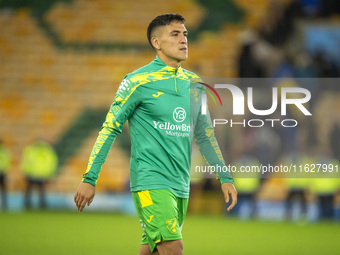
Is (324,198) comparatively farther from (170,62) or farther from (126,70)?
(170,62)

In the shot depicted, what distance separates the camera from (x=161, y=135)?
4.15 meters

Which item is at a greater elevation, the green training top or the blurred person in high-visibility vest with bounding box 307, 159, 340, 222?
the green training top

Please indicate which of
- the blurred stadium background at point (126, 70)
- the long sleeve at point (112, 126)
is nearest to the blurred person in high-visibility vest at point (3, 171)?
the blurred stadium background at point (126, 70)

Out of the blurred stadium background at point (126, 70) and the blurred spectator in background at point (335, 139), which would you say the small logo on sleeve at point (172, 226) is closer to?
the blurred stadium background at point (126, 70)

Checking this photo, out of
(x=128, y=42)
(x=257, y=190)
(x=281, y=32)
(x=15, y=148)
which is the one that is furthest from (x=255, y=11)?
(x=15, y=148)

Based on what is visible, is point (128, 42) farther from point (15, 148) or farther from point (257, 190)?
point (257, 190)

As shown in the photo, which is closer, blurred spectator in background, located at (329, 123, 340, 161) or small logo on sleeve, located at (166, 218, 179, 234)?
small logo on sleeve, located at (166, 218, 179, 234)

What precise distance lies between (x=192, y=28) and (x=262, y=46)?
2.16 metres

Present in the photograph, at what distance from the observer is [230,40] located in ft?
55.3

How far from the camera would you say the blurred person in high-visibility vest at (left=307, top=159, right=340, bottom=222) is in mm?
13359

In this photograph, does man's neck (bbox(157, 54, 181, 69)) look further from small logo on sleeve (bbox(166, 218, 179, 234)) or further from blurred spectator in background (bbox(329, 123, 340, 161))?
blurred spectator in background (bbox(329, 123, 340, 161))

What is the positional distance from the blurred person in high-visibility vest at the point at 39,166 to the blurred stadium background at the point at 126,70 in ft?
0.83

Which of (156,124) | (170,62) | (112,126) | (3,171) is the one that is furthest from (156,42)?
(3,171)

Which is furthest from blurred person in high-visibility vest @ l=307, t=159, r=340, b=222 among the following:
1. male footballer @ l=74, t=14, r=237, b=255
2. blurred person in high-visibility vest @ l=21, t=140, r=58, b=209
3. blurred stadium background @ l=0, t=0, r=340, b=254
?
male footballer @ l=74, t=14, r=237, b=255
